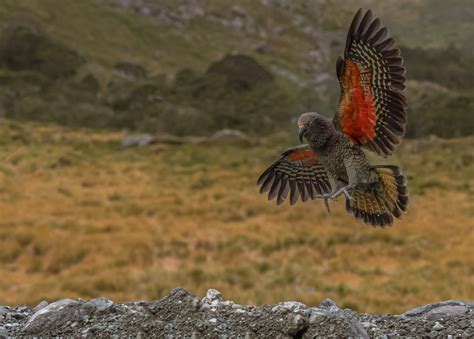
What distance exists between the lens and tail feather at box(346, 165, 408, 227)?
4.67 metres

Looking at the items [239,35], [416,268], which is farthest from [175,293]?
[239,35]

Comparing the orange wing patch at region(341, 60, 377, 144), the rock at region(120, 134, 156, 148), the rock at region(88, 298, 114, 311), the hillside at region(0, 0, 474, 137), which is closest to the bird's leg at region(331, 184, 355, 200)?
the orange wing patch at region(341, 60, 377, 144)

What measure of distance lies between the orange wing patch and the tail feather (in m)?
0.44

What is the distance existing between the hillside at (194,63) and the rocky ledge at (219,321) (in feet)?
132

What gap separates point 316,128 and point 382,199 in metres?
0.83

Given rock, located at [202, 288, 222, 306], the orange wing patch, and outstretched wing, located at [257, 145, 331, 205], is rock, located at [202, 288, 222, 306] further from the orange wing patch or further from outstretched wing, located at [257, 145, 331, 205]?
the orange wing patch

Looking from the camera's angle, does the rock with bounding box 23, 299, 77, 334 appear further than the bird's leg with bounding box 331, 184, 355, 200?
Yes

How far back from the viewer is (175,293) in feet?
16.6

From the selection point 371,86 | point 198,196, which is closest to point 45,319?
point 371,86

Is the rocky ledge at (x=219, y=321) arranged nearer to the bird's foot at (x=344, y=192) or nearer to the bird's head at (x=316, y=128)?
the bird's foot at (x=344, y=192)

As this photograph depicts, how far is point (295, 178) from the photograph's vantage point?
17.9 feet

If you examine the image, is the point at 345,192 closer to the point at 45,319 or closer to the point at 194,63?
the point at 45,319

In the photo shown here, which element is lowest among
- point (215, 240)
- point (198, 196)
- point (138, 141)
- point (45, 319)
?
point (215, 240)

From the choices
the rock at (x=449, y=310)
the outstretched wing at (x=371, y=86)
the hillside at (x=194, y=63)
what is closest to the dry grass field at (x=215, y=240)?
the rock at (x=449, y=310)
